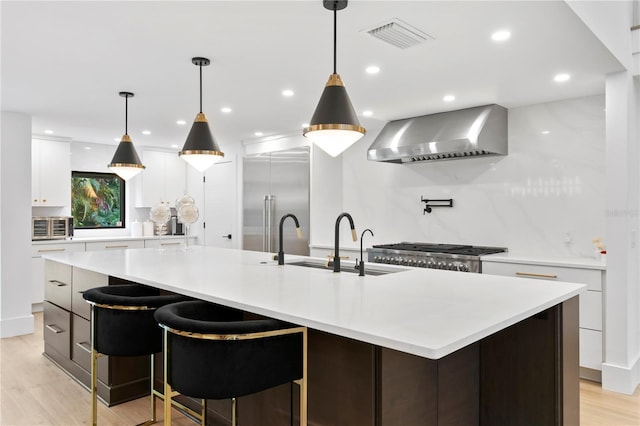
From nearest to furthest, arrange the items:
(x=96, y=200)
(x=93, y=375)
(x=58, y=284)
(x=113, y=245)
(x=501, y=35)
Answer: (x=93, y=375), (x=501, y=35), (x=58, y=284), (x=113, y=245), (x=96, y=200)

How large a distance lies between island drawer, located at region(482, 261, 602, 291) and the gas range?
5.8 inches

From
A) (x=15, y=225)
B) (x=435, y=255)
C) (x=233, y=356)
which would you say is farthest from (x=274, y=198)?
(x=233, y=356)

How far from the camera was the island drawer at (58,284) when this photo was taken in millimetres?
3577

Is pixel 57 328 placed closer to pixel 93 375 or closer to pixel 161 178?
pixel 93 375

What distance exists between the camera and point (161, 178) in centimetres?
725

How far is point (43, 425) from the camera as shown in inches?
106

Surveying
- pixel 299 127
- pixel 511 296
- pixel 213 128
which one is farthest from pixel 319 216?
pixel 511 296

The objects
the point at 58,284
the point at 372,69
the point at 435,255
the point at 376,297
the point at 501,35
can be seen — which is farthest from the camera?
the point at 435,255

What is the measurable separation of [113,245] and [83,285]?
3.21 metres

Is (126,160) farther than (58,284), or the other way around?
(126,160)

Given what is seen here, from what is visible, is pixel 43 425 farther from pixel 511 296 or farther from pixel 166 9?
pixel 511 296

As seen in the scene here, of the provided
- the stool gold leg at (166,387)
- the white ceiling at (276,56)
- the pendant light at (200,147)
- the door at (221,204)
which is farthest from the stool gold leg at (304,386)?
the door at (221,204)

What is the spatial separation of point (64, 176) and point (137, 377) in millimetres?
4194

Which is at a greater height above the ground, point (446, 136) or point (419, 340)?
point (446, 136)
